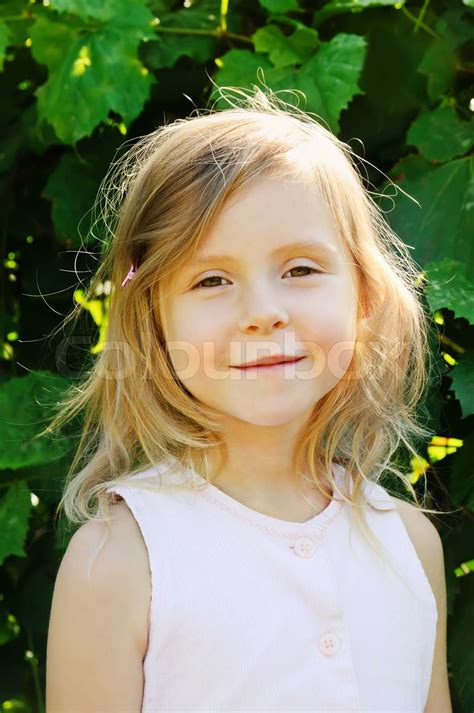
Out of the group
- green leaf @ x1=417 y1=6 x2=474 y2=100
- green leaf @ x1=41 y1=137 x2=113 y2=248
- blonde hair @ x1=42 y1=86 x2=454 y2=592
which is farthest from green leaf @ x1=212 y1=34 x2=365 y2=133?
green leaf @ x1=41 y1=137 x2=113 y2=248

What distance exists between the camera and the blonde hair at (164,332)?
1922 millimetres

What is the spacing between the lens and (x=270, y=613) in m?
1.84

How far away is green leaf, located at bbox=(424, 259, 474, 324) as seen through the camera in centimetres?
219

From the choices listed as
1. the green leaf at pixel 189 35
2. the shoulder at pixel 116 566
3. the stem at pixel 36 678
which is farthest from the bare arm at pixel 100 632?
the green leaf at pixel 189 35

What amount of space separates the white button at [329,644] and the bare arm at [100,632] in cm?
30

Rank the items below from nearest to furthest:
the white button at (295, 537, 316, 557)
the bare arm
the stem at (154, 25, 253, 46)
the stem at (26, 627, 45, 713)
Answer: the bare arm, the white button at (295, 537, 316, 557), the stem at (154, 25, 253, 46), the stem at (26, 627, 45, 713)

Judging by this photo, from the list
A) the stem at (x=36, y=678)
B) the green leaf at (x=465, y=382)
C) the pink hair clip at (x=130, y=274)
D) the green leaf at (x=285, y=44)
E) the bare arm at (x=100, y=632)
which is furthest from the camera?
the stem at (x=36, y=678)

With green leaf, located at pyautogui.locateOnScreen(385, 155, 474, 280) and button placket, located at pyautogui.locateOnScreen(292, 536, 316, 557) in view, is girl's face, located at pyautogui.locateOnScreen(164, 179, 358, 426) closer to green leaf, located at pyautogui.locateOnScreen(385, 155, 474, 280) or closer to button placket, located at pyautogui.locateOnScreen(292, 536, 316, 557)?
button placket, located at pyautogui.locateOnScreen(292, 536, 316, 557)

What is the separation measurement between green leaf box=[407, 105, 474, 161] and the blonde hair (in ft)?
0.87

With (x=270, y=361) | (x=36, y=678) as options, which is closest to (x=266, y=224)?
(x=270, y=361)

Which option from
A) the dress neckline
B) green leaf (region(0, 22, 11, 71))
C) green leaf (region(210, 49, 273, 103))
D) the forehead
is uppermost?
green leaf (region(210, 49, 273, 103))

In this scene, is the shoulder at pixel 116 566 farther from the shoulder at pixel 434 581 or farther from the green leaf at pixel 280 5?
the green leaf at pixel 280 5

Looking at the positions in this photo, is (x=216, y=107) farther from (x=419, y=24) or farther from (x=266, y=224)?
(x=266, y=224)

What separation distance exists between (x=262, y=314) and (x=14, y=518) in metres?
0.92
